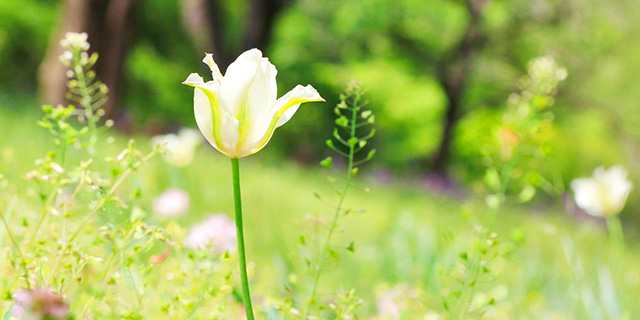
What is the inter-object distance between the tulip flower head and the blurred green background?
3.84 m

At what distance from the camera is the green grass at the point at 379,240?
3.98 ft

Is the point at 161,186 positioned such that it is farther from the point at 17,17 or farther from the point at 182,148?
the point at 17,17

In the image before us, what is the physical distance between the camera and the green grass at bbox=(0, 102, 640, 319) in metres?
1.21

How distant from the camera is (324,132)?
9.41 meters

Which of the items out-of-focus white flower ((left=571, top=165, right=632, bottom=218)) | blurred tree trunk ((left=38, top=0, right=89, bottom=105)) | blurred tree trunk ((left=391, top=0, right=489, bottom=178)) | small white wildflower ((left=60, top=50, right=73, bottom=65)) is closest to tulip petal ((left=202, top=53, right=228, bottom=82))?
small white wildflower ((left=60, top=50, right=73, bottom=65))

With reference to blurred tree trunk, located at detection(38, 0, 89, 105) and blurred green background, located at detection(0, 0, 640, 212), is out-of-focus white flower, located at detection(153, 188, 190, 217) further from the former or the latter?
blurred green background, located at detection(0, 0, 640, 212)

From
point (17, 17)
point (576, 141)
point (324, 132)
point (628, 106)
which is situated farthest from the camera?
point (576, 141)

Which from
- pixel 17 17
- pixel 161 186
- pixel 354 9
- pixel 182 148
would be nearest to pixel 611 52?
pixel 354 9

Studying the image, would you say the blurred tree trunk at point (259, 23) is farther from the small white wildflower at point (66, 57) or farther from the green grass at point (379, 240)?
the small white wildflower at point (66, 57)

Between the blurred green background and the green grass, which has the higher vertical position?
the blurred green background

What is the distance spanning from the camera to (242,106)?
51 cm

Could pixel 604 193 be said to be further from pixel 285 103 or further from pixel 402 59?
pixel 402 59

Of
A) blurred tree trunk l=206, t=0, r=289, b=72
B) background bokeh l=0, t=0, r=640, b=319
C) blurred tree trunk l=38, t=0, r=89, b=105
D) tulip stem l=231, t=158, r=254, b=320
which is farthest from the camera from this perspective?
blurred tree trunk l=206, t=0, r=289, b=72

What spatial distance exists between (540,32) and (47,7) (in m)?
7.10
